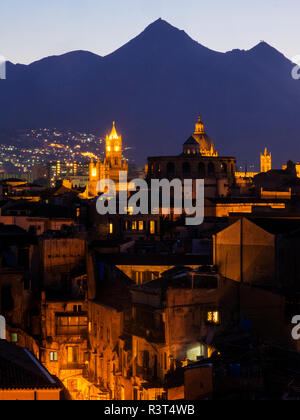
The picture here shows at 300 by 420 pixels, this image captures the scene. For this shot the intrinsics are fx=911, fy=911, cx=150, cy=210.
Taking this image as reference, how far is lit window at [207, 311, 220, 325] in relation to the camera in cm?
1635

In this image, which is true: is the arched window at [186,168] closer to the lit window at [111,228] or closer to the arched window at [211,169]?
the arched window at [211,169]

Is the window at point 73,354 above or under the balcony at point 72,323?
under

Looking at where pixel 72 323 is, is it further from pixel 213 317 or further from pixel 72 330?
pixel 213 317

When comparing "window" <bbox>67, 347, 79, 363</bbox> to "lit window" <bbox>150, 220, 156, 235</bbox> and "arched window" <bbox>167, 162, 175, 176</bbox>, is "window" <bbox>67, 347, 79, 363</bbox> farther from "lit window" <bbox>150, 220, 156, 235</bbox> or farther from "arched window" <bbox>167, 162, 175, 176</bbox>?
"arched window" <bbox>167, 162, 175, 176</bbox>

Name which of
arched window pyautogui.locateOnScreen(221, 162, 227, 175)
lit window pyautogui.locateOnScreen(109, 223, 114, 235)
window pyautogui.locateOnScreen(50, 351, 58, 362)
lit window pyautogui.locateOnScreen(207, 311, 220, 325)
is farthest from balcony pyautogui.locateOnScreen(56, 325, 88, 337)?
arched window pyautogui.locateOnScreen(221, 162, 227, 175)

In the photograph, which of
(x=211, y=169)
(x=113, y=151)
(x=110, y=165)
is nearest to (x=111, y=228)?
(x=211, y=169)

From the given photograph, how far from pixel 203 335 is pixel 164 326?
729mm

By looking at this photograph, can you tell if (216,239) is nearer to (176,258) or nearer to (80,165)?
(176,258)

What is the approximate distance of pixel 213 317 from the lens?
16422mm

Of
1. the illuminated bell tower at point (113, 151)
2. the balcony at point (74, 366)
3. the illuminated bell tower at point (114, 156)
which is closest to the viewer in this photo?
the balcony at point (74, 366)

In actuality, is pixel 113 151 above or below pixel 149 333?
above

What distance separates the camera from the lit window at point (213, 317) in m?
16.4

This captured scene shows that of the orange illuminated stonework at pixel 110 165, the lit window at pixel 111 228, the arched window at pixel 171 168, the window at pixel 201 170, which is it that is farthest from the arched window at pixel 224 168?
the orange illuminated stonework at pixel 110 165

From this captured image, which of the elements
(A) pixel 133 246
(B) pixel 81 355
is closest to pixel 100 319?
(B) pixel 81 355
